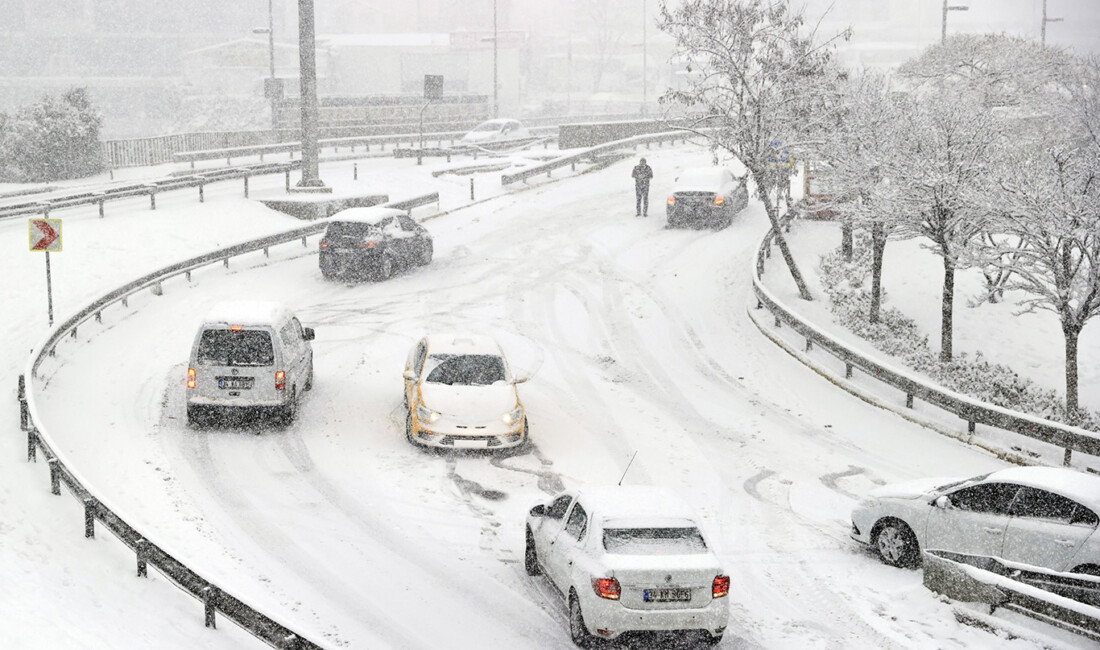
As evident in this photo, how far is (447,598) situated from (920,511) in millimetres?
5379

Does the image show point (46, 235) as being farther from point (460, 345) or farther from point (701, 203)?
point (701, 203)

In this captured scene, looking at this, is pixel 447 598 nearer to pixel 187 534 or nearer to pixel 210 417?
pixel 187 534

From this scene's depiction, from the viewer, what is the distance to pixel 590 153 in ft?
157

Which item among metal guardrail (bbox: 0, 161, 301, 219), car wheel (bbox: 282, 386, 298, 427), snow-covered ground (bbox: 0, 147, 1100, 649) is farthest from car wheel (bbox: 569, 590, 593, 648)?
metal guardrail (bbox: 0, 161, 301, 219)

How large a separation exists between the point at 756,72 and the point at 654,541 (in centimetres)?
1736

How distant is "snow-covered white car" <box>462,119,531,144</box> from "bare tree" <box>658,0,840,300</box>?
105 ft

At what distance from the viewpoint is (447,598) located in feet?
37.1

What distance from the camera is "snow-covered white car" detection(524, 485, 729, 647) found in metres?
9.78

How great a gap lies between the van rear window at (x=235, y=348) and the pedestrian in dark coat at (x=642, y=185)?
20134mm

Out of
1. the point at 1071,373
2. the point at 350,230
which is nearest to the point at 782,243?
the point at 1071,373

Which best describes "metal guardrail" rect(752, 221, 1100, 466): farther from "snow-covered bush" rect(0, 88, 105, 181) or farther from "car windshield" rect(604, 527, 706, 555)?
"snow-covered bush" rect(0, 88, 105, 181)

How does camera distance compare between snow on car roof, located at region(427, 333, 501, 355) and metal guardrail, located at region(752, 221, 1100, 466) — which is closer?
metal guardrail, located at region(752, 221, 1100, 466)

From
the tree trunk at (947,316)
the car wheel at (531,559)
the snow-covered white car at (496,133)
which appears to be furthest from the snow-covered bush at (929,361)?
the snow-covered white car at (496,133)

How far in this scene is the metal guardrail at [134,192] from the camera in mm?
28953
